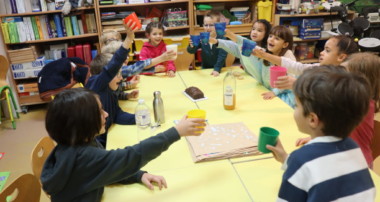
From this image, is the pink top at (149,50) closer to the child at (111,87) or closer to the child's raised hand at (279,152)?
the child at (111,87)

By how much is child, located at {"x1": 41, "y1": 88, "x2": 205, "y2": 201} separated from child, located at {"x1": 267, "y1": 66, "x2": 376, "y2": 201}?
535mm

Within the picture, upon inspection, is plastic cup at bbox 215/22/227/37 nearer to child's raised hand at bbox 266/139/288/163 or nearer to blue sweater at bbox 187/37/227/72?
blue sweater at bbox 187/37/227/72

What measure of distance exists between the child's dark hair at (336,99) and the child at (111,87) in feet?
4.03

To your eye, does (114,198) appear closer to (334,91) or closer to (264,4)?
(334,91)

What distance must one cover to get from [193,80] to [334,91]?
6.12 feet

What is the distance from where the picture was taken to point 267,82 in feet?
7.91

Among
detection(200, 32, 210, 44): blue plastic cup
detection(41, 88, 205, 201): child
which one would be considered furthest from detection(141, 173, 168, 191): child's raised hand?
detection(200, 32, 210, 44): blue plastic cup

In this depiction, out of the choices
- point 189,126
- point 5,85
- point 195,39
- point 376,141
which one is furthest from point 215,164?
point 5,85

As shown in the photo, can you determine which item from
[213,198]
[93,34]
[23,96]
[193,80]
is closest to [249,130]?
[213,198]

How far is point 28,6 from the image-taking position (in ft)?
12.8

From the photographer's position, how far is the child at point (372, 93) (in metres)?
1.52

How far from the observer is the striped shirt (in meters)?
0.88

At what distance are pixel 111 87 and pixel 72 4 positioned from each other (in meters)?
2.52

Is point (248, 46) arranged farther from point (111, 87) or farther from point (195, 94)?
point (111, 87)
